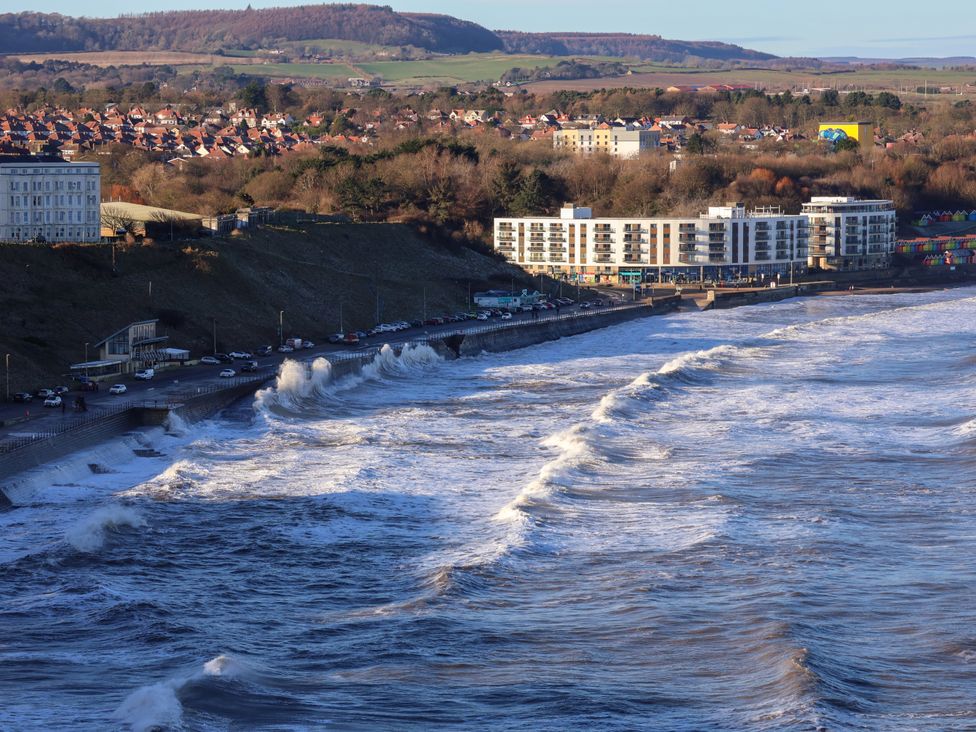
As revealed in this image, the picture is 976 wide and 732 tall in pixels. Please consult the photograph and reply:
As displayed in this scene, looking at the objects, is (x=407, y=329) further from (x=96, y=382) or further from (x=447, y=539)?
(x=447, y=539)

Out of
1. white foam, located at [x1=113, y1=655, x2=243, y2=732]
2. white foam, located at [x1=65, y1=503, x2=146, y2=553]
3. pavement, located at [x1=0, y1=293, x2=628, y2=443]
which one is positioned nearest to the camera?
white foam, located at [x1=113, y1=655, x2=243, y2=732]

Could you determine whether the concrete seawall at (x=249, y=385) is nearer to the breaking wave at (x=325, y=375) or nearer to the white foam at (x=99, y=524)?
the breaking wave at (x=325, y=375)

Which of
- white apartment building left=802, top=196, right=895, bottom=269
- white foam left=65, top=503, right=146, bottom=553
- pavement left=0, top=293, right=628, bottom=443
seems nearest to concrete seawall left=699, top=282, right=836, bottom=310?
white apartment building left=802, top=196, right=895, bottom=269

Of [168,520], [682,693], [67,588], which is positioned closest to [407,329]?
[168,520]

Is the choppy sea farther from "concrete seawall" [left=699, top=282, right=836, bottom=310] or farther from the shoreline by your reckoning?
"concrete seawall" [left=699, top=282, right=836, bottom=310]

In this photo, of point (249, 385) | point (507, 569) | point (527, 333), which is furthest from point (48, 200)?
point (507, 569)

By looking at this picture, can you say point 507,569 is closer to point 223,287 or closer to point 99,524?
point 99,524

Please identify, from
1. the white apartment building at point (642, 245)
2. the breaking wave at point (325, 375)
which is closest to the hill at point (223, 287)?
the breaking wave at point (325, 375)
